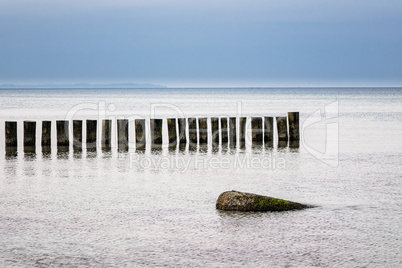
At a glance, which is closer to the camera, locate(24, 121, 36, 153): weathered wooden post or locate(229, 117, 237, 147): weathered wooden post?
locate(24, 121, 36, 153): weathered wooden post

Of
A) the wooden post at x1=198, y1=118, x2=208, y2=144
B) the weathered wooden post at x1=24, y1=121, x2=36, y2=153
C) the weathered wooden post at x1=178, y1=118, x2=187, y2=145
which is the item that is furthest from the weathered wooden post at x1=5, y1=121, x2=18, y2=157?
the wooden post at x1=198, y1=118, x2=208, y2=144

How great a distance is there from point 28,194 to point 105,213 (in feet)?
7.69

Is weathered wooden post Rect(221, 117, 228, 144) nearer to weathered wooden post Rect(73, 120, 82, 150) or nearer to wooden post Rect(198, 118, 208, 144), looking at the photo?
wooden post Rect(198, 118, 208, 144)

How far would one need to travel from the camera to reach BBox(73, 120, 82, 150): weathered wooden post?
19000 millimetres

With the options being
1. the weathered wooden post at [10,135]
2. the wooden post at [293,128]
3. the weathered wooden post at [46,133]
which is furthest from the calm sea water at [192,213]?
the wooden post at [293,128]

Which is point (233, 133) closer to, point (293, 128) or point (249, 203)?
point (293, 128)

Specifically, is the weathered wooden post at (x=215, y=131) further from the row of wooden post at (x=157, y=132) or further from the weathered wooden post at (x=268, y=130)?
the weathered wooden post at (x=268, y=130)

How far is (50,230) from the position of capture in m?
8.30

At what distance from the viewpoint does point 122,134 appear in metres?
20.6

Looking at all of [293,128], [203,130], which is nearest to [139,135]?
[203,130]

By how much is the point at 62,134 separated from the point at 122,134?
88.3 inches

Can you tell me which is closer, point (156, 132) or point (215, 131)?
point (156, 132)

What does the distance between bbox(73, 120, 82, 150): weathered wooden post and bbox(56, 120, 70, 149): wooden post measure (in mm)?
255

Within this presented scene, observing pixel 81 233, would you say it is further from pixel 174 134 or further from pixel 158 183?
pixel 174 134
